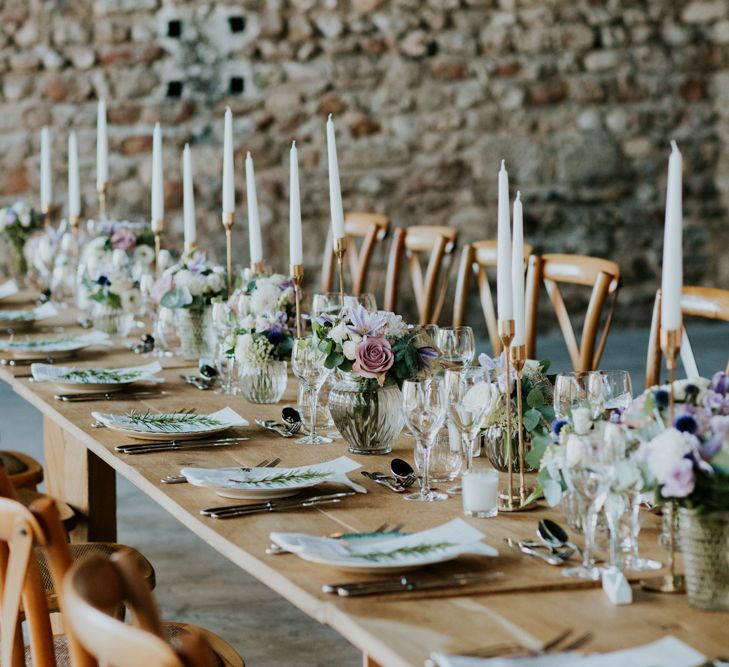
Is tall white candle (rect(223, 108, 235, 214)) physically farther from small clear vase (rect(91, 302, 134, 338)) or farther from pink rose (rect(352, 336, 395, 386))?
pink rose (rect(352, 336, 395, 386))

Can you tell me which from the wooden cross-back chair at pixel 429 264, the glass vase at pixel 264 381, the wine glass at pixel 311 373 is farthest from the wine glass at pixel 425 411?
the wooden cross-back chair at pixel 429 264

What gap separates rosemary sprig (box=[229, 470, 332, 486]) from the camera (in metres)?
2.01

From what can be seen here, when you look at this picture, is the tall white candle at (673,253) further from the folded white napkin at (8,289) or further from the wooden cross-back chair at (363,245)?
the folded white napkin at (8,289)

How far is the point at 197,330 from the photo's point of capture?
328cm

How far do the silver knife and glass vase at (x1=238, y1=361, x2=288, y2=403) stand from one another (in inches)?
47.0

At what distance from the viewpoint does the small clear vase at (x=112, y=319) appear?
12.2ft

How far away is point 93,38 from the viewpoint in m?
6.68

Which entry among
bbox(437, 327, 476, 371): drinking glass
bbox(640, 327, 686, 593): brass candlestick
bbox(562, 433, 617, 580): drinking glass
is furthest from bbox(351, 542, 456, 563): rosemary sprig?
bbox(437, 327, 476, 371): drinking glass

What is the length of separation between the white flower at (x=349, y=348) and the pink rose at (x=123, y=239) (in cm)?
202

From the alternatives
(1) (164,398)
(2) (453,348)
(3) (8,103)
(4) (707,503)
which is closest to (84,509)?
(1) (164,398)

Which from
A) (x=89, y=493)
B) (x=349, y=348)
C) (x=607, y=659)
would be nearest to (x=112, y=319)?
(x=89, y=493)

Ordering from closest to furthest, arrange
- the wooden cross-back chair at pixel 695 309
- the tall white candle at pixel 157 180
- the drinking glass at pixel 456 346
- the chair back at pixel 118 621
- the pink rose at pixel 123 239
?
the chair back at pixel 118 621 < the drinking glass at pixel 456 346 < the wooden cross-back chair at pixel 695 309 < the tall white candle at pixel 157 180 < the pink rose at pixel 123 239

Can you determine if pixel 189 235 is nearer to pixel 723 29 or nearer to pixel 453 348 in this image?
pixel 453 348

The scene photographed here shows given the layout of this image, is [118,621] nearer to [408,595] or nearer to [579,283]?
[408,595]
